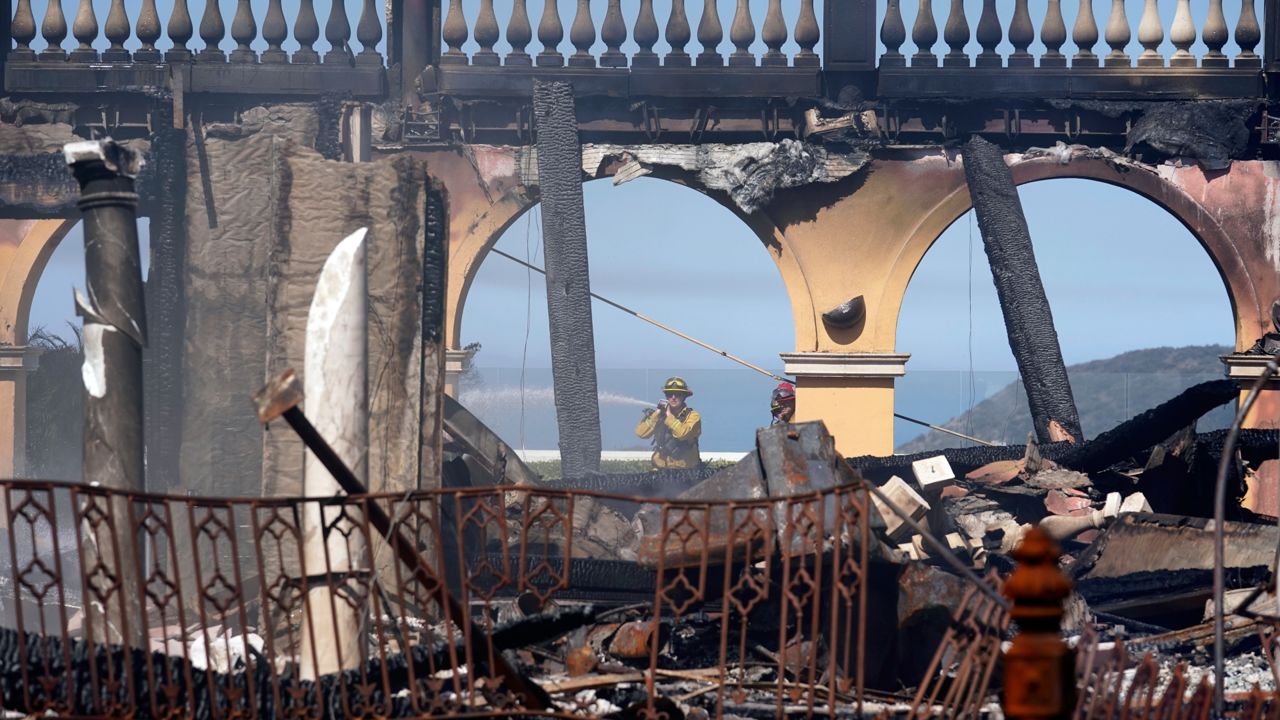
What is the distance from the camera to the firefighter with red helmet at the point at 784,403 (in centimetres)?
1307

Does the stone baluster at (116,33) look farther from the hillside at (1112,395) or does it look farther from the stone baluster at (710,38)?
the hillside at (1112,395)

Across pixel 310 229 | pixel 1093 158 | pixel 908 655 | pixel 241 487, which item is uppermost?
pixel 1093 158

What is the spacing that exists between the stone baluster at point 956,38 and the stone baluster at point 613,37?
10.4ft

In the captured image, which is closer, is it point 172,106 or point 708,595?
point 708,595

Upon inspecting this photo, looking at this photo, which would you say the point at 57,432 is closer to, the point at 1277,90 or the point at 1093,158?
the point at 1093,158

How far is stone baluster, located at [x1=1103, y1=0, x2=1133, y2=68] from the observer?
1397 centimetres

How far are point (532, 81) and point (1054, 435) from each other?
19.6ft

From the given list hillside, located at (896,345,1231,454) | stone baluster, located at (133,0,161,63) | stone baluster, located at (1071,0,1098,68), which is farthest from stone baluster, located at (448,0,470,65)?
hillside, located at (896,345,1231,454)

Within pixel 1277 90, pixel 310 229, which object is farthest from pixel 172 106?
pixel 1277 90

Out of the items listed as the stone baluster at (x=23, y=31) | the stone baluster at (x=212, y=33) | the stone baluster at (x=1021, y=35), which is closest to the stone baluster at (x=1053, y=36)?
the stone baluster at (x=1021, y=35)

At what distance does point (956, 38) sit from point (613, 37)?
336 cm

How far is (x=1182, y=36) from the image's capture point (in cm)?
1402

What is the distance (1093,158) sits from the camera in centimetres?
1405

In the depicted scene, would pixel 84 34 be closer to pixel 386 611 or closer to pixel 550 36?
pixel 550 36
